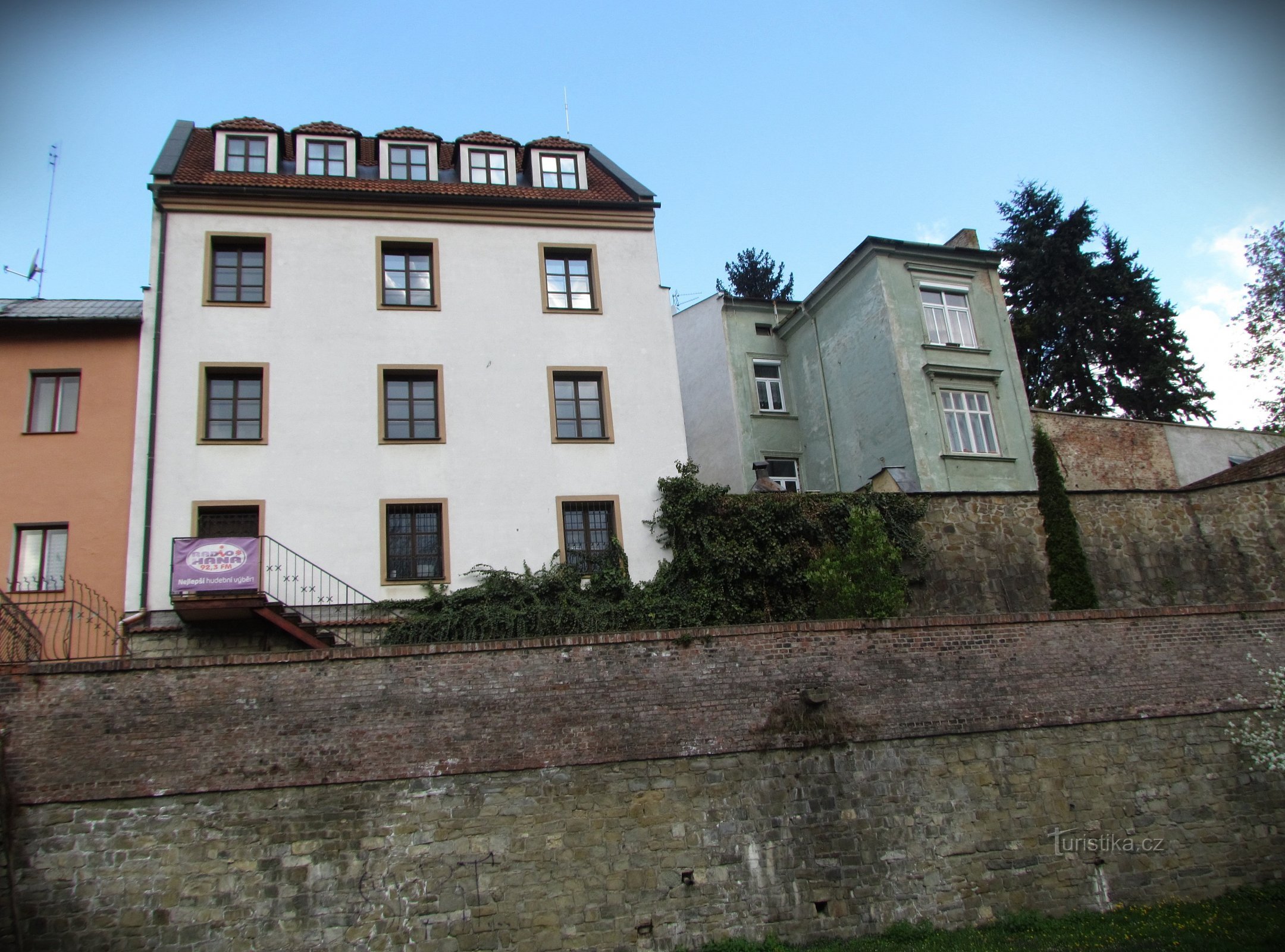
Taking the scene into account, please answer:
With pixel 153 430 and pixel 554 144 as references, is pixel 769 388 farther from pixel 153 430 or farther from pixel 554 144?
pixel 153 430

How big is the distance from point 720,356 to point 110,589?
19.7 m

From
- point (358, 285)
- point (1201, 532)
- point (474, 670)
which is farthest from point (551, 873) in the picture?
point (1201, 532)

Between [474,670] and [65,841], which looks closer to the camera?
[65,841]

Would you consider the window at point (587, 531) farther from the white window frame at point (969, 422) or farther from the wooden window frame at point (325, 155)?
the white window frame at point (969, 422)

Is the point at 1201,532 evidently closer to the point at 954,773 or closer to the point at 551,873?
the point at 954,773

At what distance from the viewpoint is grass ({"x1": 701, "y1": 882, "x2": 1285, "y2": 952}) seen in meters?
14.4

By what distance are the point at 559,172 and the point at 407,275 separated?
5.17 m

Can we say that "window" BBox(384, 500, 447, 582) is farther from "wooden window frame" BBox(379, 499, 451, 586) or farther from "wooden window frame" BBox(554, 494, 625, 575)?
"wooden window frame" BBox(554, 494, 625, 575)

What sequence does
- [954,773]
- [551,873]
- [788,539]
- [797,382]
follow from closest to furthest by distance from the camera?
1. [551,873]
2. [954,773]
3. [788,539]
4. [797,382]

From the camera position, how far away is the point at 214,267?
69.7ft

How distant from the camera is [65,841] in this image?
43.0 ft

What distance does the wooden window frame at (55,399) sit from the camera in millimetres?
19219

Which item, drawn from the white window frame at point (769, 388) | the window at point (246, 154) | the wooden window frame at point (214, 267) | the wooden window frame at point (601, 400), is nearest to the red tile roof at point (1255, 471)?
the white window frame at point (769, 388)

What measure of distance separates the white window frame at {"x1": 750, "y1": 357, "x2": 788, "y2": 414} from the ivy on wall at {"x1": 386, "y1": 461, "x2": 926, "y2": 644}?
9.70 m
